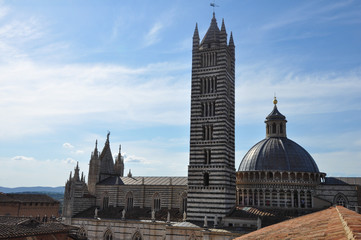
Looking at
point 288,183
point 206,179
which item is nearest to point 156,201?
point 206,179

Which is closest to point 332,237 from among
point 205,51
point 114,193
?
point 205,51

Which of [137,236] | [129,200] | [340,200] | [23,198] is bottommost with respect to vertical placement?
[137,236]

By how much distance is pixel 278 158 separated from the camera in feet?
129

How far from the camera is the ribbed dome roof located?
3856cm

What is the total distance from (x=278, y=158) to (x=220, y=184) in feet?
28.5

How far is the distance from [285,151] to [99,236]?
1016 inches

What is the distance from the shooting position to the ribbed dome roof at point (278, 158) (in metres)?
38.6

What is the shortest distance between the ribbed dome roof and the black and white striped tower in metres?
3.48

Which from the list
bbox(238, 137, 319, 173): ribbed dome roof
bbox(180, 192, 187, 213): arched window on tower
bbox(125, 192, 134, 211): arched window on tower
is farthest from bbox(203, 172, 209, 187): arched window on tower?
bbox(125, 192, 134, 211): arched window on tower

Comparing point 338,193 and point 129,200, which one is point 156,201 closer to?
point 129,200

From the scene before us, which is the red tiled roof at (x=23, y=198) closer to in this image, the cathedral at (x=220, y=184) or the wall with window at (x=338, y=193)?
the cathedral at (x=220, y=184)

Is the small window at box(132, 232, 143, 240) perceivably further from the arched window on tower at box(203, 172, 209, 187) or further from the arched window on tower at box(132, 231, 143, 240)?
the arched window on tower at box(203, 172, 209, 187)

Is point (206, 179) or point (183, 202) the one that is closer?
point (206, 179)

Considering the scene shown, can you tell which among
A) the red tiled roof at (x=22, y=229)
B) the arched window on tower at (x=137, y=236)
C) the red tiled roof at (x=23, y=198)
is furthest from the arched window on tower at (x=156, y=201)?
the red tiled roof at (x=23, y=198)
